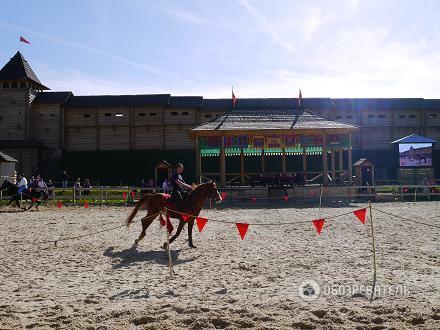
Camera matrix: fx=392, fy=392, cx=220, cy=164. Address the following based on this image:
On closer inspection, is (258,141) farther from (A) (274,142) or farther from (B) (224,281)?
(B) (224,281)

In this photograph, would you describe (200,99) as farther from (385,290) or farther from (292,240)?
(385,290)

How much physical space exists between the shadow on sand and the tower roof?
116 ft

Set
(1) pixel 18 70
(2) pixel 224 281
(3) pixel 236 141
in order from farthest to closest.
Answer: (1) pixel 18 70 → (3) pixel 236 141 → (2) pixel 224 281

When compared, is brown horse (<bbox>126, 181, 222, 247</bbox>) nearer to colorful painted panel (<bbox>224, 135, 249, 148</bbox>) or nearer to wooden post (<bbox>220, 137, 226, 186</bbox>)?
wooden post (<bbox>220, 137, 226, 186</bbox>)

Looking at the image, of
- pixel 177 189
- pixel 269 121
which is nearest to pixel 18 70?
pixel 269 121

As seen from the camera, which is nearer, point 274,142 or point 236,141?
point 236,141

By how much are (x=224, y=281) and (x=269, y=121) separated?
67.8ft

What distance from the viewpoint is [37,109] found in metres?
39.9

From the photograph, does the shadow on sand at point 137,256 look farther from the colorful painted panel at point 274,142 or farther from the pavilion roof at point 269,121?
the colorful painted panel at point 274,142

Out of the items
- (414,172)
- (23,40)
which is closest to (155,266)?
(414,172)

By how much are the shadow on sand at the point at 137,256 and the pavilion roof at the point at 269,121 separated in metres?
15.1

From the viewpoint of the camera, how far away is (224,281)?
6.73m

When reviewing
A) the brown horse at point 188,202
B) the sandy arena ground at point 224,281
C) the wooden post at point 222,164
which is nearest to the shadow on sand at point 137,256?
the sandy arena ground at point 224,281

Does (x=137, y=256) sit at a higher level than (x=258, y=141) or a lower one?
lower
